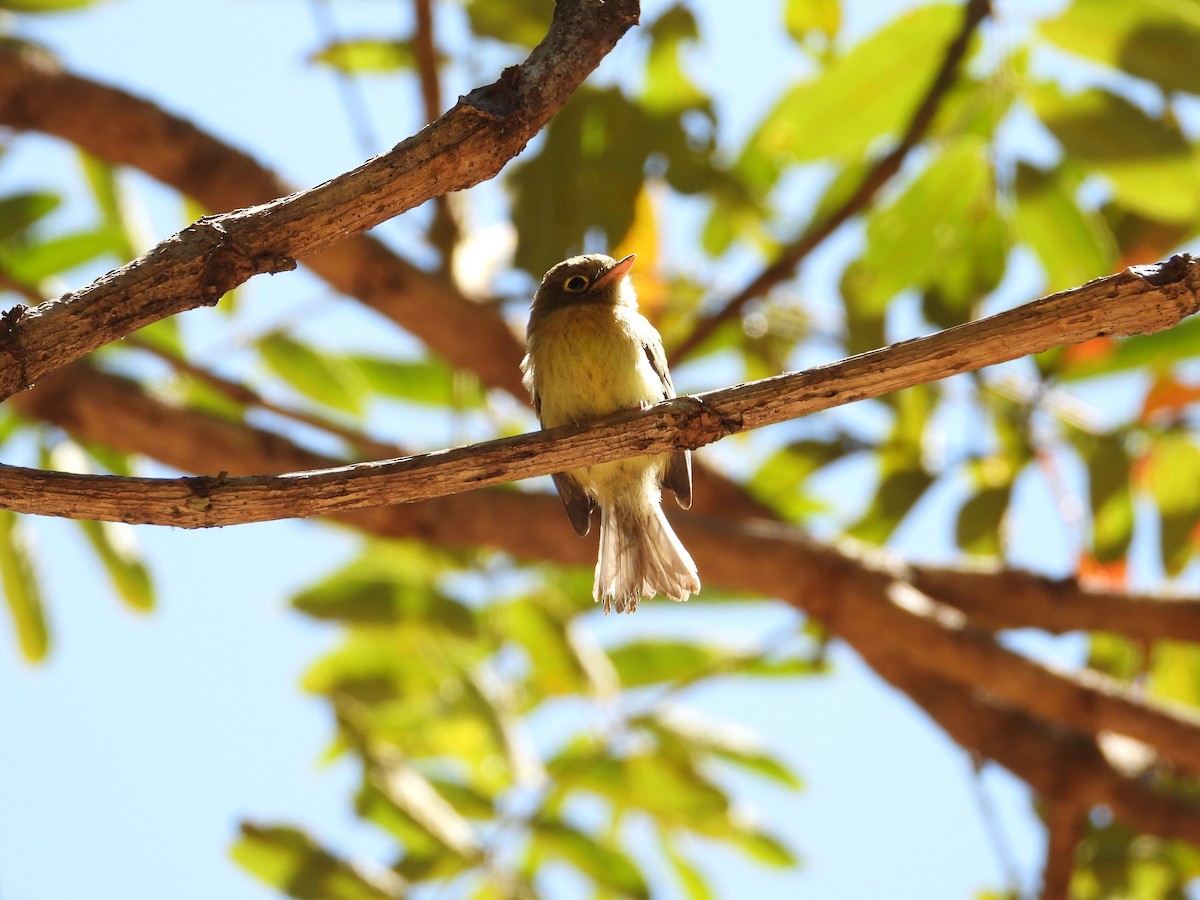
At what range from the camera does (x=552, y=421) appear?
4328 mm

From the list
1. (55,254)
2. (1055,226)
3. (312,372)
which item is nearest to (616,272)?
(1055,226)

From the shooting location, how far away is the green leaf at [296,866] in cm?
461

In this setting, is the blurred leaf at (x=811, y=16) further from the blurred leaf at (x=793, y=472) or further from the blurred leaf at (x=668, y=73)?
the blurred leaf at (x=793, y=472)

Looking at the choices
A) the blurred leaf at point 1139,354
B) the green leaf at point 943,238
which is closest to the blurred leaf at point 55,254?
the green leaf at point 943,238

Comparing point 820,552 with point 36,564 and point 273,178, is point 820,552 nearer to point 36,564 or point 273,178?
point 273,178

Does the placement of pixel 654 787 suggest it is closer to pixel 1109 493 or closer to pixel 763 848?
pixel 763 848

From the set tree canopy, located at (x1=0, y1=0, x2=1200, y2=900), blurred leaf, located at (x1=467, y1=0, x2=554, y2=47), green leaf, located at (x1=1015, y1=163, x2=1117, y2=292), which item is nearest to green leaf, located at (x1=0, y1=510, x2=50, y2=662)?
tree canopy, located at (x1=0, y1=0, x2=1200, y2=900)

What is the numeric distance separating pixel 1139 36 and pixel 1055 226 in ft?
2.38

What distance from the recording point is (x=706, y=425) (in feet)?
8.77

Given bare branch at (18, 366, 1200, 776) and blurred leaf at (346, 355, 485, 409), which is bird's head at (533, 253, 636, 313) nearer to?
bare branch at (18, 366, 1200, 776)

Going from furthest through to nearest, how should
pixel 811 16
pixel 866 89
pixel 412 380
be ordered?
pixel 412 380
pixel 866 89
pixel 811 16

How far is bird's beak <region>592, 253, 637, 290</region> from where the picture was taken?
424cm

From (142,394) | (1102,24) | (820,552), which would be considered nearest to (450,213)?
(142,394)

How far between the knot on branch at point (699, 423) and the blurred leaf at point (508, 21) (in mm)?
2430
